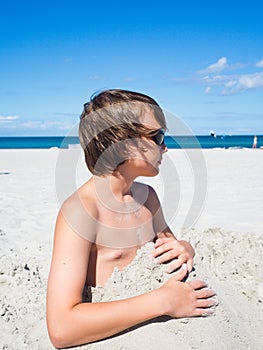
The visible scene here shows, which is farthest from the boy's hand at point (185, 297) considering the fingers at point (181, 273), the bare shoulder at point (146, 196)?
the bare shoulder at point (146, 196)

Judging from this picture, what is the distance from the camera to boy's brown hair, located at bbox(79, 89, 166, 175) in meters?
1.82

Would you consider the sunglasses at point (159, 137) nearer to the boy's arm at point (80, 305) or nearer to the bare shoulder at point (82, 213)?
the bare shoulder at point (82, 213)

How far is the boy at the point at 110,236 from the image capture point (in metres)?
1.70

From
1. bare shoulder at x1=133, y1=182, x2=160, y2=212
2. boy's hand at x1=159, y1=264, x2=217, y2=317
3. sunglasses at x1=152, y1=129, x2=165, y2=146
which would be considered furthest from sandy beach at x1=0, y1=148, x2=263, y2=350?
sunglasses at x1=152, y1=129, x2=165, y2=146

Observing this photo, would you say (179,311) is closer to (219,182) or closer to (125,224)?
(125,224)

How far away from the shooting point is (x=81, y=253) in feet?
5.69

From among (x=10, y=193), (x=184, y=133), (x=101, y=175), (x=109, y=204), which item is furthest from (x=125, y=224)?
(x=10, y=193)

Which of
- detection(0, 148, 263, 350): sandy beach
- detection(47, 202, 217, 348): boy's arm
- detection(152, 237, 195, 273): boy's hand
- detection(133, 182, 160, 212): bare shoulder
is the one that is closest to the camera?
detection(47, 202, 217, 348): boy's arm

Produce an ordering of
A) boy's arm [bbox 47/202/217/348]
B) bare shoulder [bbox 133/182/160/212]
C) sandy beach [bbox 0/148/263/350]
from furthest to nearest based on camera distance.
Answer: bare shoulder [bbox 133/182/160/212] → sandy beach [bbox 0/148/263/350] → boy's arm [bbox 47/202/217/348]

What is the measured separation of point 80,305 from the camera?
1.69 m

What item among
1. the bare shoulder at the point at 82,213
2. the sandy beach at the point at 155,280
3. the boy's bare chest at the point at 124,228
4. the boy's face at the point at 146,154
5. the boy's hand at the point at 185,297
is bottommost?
the sandy beach at the point at 155,280

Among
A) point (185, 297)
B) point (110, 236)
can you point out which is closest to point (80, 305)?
point (110, 236)

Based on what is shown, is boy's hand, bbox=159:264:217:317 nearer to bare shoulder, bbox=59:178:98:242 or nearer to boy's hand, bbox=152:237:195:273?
boy's hand, bbox=152:237:195:273

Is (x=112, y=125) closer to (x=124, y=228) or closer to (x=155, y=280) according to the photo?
(x=124, y=228)
